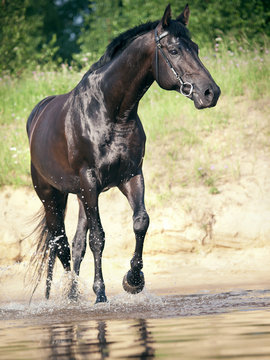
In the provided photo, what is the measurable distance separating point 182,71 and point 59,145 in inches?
64.1

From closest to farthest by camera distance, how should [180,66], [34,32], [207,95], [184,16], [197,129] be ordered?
[207,95], [180,66], [184,16], [197,129], [34,32]

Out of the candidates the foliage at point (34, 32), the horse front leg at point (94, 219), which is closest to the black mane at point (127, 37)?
the horse front leg at point (94, 219)

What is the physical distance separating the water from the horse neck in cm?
172

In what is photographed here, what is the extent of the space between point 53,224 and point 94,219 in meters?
1.60

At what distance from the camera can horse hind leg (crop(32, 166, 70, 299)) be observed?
25.6 feet

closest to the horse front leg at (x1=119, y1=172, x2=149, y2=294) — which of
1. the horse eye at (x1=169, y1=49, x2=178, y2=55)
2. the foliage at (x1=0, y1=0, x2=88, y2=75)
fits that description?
the horse eye at (x1=169, y1=49, x2=178, y2=55)

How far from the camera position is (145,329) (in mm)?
4293

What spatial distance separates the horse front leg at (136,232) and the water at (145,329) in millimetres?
168

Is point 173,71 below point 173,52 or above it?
below

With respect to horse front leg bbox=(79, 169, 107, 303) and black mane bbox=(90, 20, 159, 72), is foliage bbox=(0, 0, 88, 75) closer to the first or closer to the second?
black mane bbox=(90, 20, 159, 72)

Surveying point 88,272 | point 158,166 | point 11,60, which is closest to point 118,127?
point 88,272

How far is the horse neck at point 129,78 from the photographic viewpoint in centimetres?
605

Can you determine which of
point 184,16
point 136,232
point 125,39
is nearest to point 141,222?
point 136,232

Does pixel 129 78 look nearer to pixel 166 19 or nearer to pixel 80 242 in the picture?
pixel 166 19
